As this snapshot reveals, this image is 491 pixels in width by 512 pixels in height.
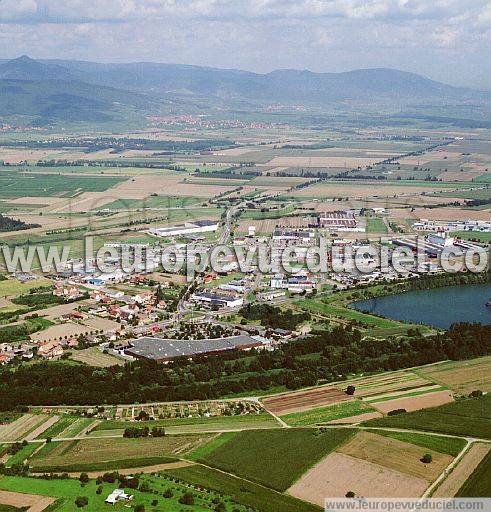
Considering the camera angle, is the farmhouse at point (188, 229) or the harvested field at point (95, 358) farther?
the farmhouse at point (188, 229)

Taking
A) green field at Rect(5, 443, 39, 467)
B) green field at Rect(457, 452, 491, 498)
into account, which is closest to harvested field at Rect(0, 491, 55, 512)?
green field at Rect(5, 443, 39, 467)

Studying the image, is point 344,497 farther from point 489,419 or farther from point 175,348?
point 175,348

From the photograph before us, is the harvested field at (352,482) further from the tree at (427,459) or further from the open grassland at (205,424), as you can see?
the open grassland at (205,424)

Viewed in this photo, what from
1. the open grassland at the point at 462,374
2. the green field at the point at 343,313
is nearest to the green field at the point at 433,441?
the open grassland at the point at 462,374

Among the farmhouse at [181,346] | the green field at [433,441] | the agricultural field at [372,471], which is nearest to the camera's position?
the agricultural field at [372,471]

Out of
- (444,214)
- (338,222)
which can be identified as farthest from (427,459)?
(444,214)

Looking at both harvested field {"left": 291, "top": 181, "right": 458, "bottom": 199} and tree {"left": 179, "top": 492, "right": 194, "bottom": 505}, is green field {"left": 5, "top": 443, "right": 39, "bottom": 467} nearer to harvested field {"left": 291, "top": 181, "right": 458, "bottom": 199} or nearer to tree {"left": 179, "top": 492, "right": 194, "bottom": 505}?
tree {"left": 179, "top": 492, "right": 194, "bottom": 505}
